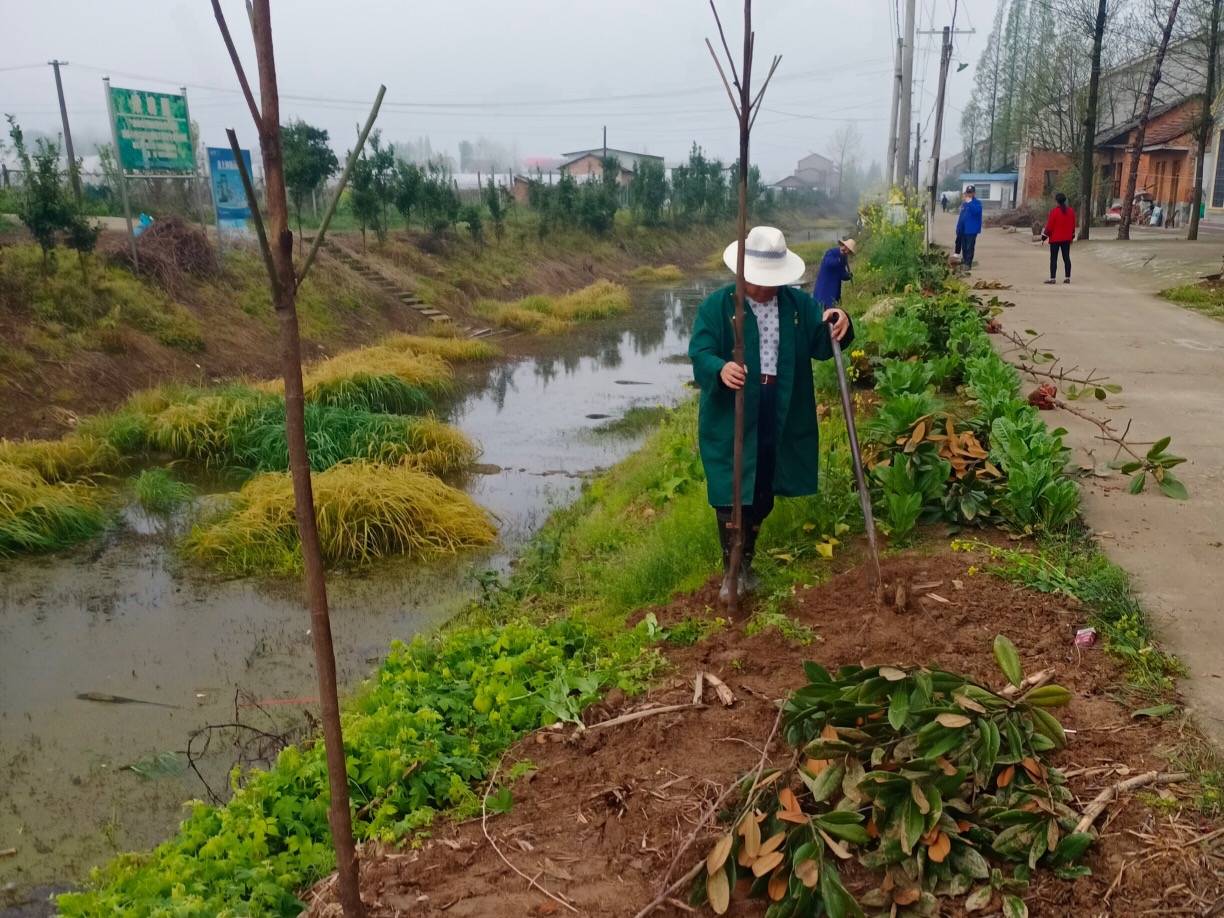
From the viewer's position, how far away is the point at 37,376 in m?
12.7

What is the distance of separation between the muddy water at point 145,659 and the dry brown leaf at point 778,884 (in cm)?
313

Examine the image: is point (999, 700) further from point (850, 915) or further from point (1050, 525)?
point (1050, 525)

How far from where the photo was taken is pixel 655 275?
3378 centimetres

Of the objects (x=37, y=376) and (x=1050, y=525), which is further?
(x=37, y=376)

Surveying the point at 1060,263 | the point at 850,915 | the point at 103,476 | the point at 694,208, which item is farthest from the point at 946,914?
the point at 694,208

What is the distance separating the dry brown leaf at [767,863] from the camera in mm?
2477

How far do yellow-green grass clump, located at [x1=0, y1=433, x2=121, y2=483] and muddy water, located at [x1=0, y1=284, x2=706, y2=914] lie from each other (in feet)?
4.00

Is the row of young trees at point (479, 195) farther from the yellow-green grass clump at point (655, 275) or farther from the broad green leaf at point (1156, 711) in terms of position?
the broad green leaf at point (1156, 711)

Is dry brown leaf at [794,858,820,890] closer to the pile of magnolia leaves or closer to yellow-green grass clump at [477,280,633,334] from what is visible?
the pile of magnolia leaves

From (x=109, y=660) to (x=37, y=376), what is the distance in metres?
8.04

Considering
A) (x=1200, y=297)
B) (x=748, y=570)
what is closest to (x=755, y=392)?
(x=748, y=570)

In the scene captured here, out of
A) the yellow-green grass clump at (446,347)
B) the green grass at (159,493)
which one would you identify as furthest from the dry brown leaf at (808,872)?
the yellow-green grass clump at (446,347)

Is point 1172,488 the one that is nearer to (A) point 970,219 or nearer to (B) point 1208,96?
(A) point 970,219

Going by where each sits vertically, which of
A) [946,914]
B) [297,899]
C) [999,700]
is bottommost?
[297,899]
